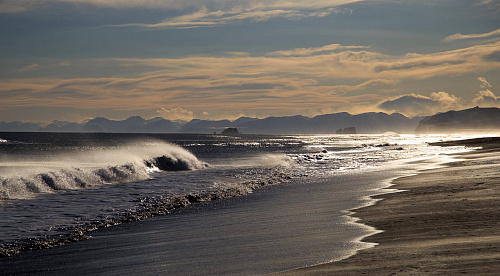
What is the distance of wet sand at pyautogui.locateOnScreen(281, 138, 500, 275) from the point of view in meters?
7.38

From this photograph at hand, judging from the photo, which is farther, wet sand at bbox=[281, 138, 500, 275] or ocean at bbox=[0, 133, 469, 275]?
ocean at bbox=[0, 133, 469, 275]

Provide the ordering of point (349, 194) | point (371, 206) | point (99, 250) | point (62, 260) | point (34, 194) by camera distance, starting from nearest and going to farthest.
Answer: point (62, 260)
point (99, 250)
point (371, 206)
point (349, 194)
point (34, 194)

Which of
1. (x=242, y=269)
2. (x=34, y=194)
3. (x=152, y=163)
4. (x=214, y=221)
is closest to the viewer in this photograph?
(x=242, y=269)

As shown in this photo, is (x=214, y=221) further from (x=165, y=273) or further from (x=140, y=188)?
(x=140, y=188)

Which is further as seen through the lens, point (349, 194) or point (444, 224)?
point (349, 194)

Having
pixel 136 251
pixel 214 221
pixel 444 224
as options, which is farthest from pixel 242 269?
pixel 214 221

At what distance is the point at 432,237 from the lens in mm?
9805

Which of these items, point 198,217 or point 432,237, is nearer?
point 432,237

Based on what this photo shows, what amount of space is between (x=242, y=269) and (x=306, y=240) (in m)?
2.74

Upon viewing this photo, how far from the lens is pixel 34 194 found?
902 inches

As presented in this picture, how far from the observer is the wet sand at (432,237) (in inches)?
290

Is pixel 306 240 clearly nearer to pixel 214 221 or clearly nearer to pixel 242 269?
pixel 242 269

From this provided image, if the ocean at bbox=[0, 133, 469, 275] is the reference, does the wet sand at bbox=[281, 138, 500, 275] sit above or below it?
above

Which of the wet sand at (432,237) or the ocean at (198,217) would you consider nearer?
the wet sand at (432,237)
